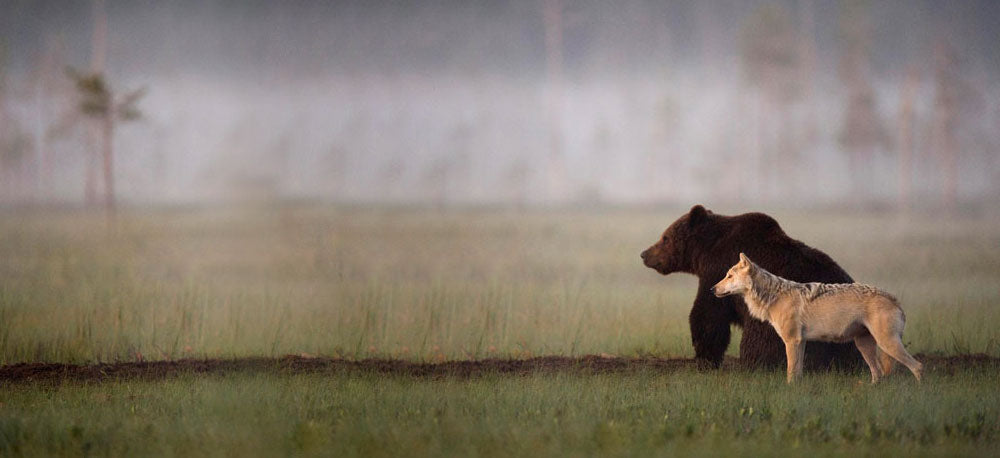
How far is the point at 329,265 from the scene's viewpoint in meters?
15.6

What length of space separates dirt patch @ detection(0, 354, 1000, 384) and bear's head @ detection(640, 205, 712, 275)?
1.22 meters

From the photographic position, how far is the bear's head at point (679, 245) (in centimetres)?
1101

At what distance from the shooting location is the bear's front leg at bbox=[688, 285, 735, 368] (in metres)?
10.5

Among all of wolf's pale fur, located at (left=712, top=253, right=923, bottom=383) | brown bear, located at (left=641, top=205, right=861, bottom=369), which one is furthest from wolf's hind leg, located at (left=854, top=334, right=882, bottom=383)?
brown bear, located at (left=641, top=205, right=861, bottom=369)

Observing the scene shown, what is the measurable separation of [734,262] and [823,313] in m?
1.39

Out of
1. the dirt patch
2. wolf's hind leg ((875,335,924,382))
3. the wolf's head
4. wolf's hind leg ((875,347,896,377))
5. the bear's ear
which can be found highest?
the bear's ear

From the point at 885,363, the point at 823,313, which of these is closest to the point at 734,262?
the point at 823,313

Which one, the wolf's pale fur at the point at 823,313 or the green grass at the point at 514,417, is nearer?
the green grass at the point at 514,417

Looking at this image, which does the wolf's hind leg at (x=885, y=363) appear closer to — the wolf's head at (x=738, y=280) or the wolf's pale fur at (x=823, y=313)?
the wolf's pale fur at (x=823, y=313)

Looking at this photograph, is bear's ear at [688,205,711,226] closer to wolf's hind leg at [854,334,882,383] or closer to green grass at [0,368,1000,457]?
green grass at [0,368,1000,457]

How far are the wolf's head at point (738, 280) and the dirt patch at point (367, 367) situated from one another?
1571 millimetres

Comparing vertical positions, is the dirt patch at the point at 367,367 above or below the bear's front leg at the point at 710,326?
below

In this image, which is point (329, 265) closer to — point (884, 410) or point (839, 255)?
point (884, 410)

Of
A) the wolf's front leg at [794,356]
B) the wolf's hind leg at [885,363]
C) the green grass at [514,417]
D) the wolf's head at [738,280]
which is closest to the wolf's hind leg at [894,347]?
the green grass at [514,417]
